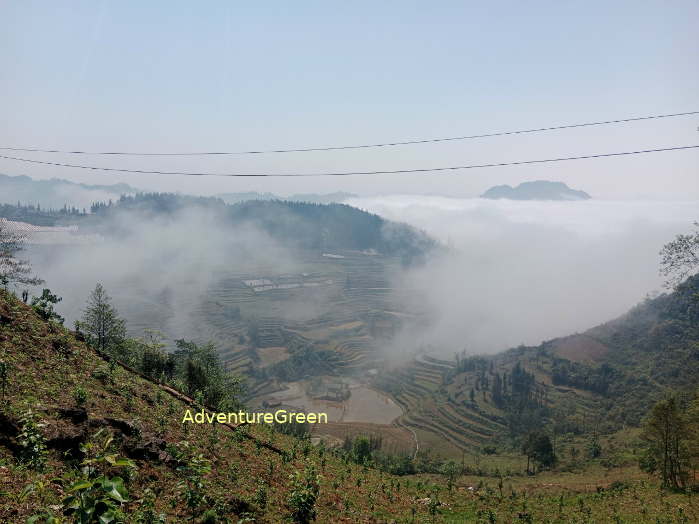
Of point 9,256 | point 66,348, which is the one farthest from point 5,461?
point 9,256

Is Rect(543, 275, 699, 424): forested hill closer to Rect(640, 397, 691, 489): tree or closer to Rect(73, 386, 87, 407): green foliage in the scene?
Rect(640, 397, 691, 489): tree

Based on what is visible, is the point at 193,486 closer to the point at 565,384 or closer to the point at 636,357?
the point at 565,384

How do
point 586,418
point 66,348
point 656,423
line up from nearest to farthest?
point 66,348 < point 656,423 < point 586,418

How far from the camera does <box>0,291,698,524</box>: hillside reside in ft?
22.6

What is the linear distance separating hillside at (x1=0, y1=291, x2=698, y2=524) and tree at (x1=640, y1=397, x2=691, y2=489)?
17.0 feet

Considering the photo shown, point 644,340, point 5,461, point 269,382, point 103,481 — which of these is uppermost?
point 103,481

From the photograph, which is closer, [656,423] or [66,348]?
[66,348]

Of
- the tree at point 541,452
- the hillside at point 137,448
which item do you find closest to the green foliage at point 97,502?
the hillside at point 137,448

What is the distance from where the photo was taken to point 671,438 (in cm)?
2384

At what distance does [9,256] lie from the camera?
29.8 m

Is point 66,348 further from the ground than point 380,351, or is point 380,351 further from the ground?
point 66,348

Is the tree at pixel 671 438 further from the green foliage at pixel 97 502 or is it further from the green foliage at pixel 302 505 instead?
the green foliage at pixel 97 502

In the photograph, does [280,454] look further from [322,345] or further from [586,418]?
[322,345]

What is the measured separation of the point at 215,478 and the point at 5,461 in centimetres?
476
